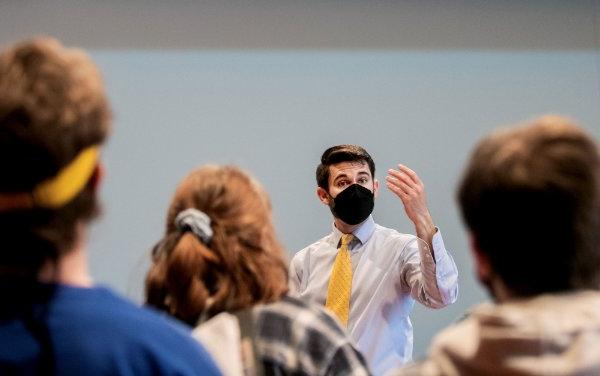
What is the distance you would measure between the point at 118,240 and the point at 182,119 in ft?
2.19

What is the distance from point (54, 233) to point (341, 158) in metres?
2.42

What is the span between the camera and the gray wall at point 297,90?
4.18 meters

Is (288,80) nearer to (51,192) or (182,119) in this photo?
(182,119)

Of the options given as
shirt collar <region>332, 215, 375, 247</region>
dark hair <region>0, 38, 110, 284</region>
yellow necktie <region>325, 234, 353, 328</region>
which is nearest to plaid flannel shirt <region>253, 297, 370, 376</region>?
dark hair <region>0, 38, 110, 284</region>

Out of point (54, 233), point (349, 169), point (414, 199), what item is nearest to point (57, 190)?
point (54, 233)

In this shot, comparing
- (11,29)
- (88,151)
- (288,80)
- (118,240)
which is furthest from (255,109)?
(88,151)

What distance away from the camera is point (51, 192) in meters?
1.13

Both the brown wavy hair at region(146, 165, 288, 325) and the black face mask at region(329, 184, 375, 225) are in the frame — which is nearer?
the brown wavy hair at region(146, 165, 288, 325)

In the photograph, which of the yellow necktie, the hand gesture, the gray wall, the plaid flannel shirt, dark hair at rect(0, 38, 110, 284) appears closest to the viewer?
dark hair at rect(0, 38, 110, 284)

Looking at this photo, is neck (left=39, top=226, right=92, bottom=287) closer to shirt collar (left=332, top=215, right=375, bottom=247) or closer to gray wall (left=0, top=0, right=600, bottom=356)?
shirt collar (left=332, top=215, right=375, bottom=247)

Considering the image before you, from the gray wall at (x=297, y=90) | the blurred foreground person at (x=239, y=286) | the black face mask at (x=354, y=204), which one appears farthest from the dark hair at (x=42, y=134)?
the gray wall at (x=297, y=90)

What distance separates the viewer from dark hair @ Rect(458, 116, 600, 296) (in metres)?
1.15

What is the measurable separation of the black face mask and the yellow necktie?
0.44 feet

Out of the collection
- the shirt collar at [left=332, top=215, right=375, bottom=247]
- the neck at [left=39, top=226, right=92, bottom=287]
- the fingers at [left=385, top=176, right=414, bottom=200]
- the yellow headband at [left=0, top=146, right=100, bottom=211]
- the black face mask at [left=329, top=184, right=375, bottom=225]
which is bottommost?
the shirt collar at [left=332, top=215, right=375, bottom=247]
